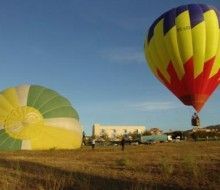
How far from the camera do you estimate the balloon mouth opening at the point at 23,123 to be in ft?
104

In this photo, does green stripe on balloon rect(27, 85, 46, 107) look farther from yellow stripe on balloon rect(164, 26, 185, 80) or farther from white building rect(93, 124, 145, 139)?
white building rect(93, 124, 145, 139)

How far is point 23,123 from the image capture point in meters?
32.0

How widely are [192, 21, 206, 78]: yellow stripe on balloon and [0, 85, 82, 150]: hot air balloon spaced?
13464mm

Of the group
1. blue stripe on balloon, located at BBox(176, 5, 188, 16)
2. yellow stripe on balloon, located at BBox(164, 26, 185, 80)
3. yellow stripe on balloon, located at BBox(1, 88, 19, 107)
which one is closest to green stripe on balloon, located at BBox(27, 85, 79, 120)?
yellow stripe on balloon, located at BBox(1, 88, 19, 107)

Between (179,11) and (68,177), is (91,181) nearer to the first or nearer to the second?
(68,177)

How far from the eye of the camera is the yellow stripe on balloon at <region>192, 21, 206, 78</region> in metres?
22.8

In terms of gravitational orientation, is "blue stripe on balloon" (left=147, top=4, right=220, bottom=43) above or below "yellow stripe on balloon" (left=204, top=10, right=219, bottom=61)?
above

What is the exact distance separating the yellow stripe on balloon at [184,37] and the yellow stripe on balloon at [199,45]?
209 millimetres

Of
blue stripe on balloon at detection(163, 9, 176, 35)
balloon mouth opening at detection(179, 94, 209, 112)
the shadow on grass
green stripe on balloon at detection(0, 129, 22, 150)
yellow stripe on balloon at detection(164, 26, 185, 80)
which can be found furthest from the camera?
green stripe on balloon at detection(0, 129, 22, 150)

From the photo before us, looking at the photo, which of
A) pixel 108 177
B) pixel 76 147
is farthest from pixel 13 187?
pixel 76 147

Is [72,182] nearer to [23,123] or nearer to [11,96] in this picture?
[23,123]

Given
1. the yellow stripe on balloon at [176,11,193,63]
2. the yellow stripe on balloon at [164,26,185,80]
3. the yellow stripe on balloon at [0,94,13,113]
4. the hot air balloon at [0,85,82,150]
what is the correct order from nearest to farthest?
the yellow stripe on balloon at [176,11,193,63]
the yellow stripe on balloon at [164,26,185,80]
the hot air balloon at [0,85,82,150]
the yellow stripe on balloon at [0,94,13,113]

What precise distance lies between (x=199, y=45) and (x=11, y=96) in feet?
52.3

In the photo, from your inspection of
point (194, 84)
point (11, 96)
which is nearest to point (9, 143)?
point (11, 96)
